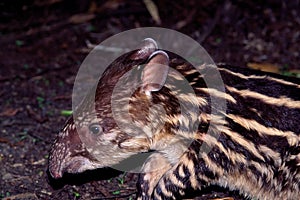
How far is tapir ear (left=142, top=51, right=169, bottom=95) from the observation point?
4.83 m

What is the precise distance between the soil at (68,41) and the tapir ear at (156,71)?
5.47 ft

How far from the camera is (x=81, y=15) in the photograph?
9.27 m

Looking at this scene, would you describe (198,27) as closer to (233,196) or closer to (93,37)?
(93,37)

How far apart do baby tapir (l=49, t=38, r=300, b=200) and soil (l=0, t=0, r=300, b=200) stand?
1.24 m

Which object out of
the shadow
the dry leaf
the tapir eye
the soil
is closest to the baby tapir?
the tapir eye

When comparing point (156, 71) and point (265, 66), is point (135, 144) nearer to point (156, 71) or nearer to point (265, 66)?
point (156, 71)

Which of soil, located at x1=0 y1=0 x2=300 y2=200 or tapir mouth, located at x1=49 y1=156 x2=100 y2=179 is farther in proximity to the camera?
soil, located at x1=0 y1=0 x2=300 y2=200

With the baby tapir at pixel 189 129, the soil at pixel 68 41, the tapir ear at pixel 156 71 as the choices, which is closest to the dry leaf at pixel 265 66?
the soil at pixel 68 41

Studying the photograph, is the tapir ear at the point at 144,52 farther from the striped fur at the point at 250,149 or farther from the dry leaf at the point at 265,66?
the dry leaf at the point at 265,66

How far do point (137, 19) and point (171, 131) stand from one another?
14.8 ft

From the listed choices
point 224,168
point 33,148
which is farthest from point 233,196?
point 33,148

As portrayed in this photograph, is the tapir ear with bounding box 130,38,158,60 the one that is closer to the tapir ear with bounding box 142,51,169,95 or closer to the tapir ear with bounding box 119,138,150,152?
the tapir ear with bounding box 142,51,169,95

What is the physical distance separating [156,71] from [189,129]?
53 centimetres

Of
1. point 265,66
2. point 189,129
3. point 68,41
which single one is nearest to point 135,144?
point 189,129
